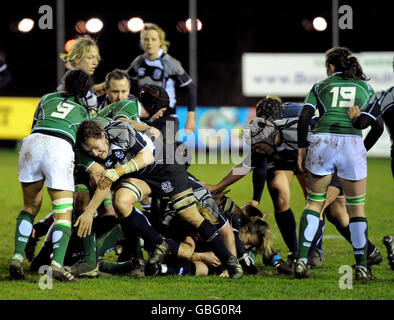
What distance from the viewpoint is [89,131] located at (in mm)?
5383

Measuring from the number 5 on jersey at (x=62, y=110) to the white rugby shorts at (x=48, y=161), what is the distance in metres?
0.19

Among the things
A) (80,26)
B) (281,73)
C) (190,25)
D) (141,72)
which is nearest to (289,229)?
(141,72)

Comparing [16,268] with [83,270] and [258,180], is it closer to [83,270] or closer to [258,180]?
[83,270]

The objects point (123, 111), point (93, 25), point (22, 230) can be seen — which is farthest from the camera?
point (93, 25)

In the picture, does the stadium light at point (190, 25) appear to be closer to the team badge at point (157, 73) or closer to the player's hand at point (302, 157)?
the team badge at point (157, 73)

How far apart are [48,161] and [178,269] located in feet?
4.40

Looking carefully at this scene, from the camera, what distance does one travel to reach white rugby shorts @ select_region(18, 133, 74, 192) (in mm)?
5402

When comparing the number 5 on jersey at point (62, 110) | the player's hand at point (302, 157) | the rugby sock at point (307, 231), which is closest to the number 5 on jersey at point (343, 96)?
the player's hand at point (302, 157)

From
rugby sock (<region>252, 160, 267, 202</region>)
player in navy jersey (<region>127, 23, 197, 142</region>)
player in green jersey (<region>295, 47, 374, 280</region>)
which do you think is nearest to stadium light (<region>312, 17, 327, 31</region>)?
player in navy jersey (<region>127, 23, 197, 142</region>)

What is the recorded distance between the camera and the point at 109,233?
6070mm

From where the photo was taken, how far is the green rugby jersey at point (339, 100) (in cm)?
567

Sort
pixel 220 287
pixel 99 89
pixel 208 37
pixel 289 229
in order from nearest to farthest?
pixel 220 287 → pixel 289 229 → pixel 99 89 → pixel 208 37

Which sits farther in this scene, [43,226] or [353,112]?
[43,226]
